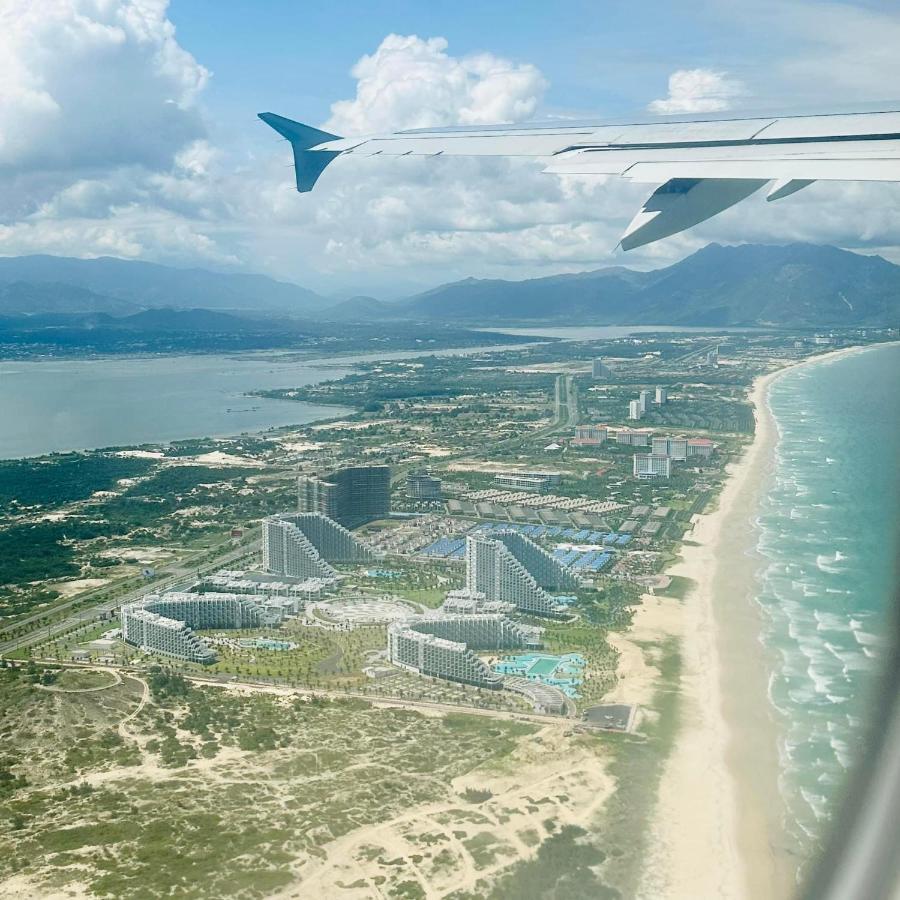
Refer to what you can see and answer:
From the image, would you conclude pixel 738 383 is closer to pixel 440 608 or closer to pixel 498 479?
pixel 498 479

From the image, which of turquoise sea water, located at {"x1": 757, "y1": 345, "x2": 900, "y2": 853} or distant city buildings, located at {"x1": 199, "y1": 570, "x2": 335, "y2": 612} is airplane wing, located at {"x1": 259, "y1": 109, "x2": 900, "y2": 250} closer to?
turquoise sea water, located at {"x1": 757, "y1": 345, "x2": 900, "y2": 853}

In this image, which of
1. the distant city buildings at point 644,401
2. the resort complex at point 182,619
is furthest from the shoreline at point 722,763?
the distant city buildings at point 644,401

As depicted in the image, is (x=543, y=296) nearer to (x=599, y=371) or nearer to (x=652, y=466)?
(x=599, y=371)

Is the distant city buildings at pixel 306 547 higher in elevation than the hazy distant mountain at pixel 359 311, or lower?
lower

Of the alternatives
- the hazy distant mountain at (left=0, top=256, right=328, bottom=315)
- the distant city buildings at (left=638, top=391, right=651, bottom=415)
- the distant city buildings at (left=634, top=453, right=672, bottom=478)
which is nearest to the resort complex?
the distant city buildings at (left=634, top=453, right=672, bottom=478)

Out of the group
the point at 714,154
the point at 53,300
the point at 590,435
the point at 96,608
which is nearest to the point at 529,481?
the point at 590,435

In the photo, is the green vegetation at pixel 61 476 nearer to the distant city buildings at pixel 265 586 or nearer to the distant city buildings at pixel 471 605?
the distant city buildings at pixel 265 586
